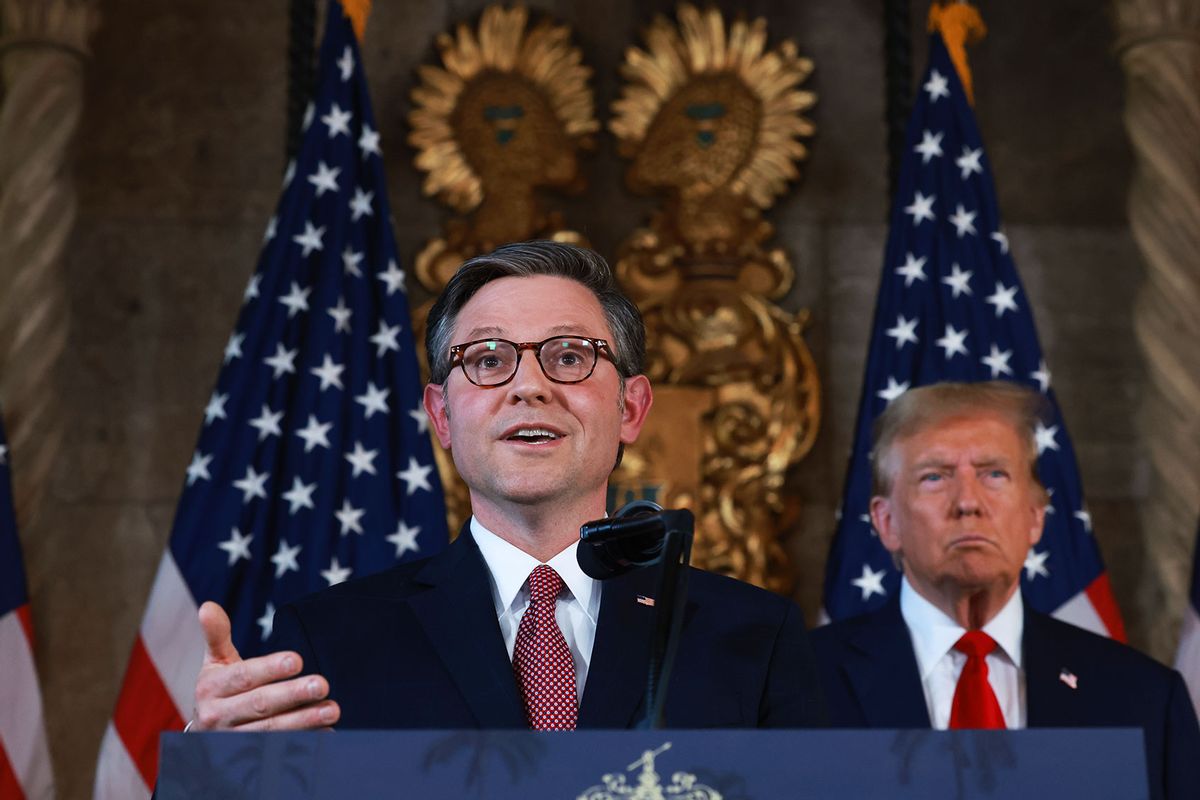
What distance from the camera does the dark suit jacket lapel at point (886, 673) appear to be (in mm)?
3129

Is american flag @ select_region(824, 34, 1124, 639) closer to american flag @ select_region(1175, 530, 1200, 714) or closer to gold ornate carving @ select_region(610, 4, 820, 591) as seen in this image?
american flag @ select_region(1175, 530, 1200, 714)

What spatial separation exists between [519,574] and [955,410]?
153 cm

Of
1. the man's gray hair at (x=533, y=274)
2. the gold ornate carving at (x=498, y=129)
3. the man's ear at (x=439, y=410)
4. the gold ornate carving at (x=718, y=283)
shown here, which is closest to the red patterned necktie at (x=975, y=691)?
the man's gray hair at (x=533, y=274)

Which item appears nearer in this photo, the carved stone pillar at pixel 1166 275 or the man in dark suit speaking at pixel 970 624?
the man in dark suit speaking at pixel 970 624

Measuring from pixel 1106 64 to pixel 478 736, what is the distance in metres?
4.45

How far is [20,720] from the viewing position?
3982 mm

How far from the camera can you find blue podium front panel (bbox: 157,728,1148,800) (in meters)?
1.33

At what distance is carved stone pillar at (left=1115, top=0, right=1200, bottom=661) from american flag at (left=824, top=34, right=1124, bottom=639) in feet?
1.28

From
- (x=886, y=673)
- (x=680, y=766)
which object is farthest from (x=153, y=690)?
(x=680, y=766)

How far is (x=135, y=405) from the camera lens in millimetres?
4906

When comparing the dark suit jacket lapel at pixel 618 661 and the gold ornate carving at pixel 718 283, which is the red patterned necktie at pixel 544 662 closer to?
the dark suit jacket lapel at pixel 618 661

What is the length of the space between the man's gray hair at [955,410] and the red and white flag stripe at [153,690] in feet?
5.88

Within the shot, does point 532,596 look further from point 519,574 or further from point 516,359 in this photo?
point 516,359

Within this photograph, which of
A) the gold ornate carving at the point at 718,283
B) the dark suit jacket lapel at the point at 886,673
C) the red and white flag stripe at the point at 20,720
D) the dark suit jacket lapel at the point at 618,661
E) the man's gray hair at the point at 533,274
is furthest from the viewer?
the gold ornate carving at the point at 718,283
